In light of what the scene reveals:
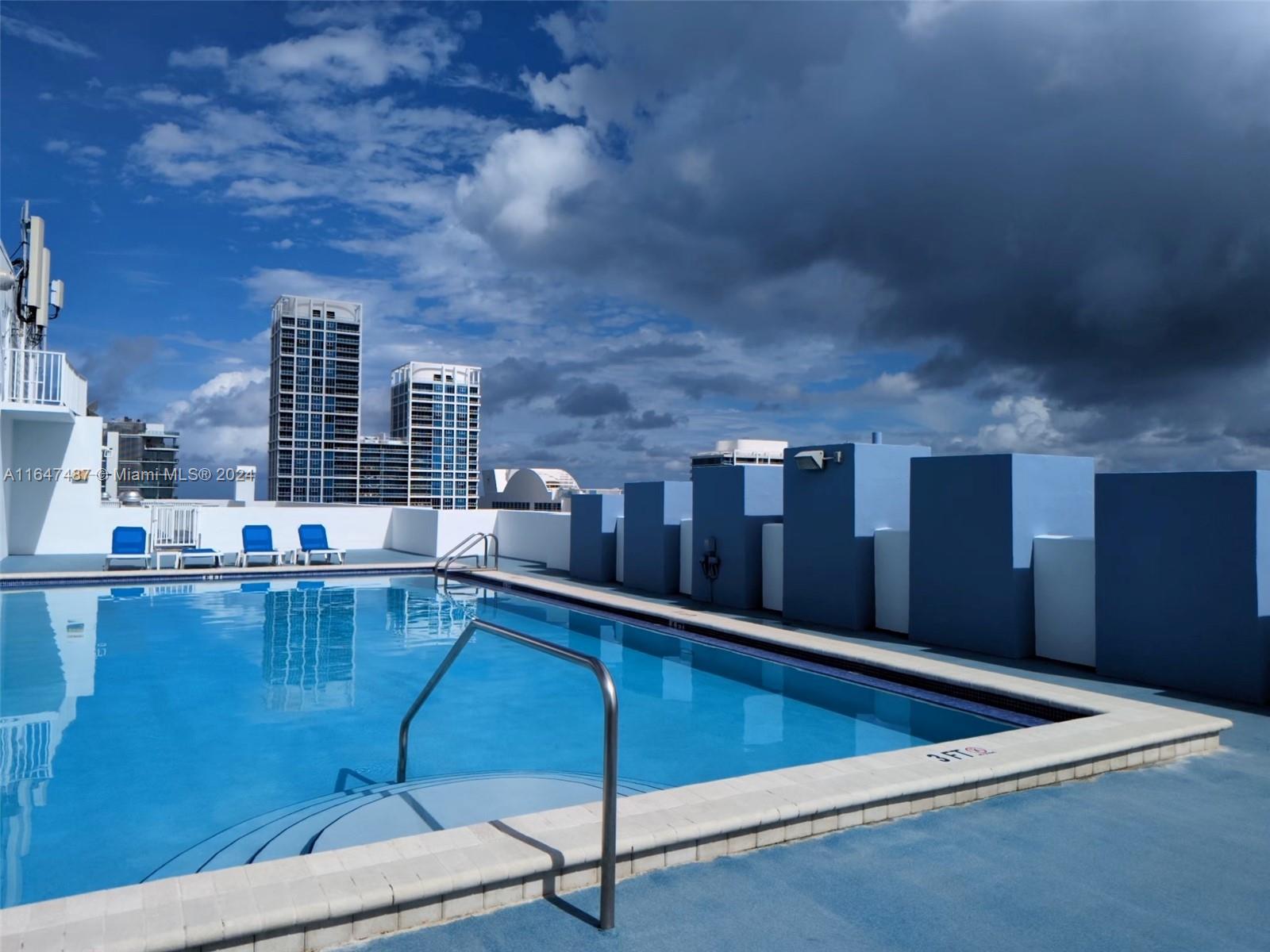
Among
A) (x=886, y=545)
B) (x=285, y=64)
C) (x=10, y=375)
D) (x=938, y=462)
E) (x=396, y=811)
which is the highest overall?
(x=285, y=64)

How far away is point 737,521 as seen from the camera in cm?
1146

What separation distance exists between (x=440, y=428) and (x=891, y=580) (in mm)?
126851

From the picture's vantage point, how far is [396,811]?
426 centimetres

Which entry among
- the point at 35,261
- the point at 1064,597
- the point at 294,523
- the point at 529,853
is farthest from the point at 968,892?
the point at 35,261

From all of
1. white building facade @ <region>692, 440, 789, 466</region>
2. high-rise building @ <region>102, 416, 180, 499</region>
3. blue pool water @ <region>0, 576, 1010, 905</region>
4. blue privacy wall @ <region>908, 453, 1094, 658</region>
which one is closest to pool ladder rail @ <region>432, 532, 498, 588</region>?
blue pool water @ <region>0, 576, 1010, 905</region>

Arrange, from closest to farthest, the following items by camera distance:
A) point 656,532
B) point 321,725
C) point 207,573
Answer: point 321,725 < point 656,532 < point 207,573

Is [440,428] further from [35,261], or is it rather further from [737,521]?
[737,521]

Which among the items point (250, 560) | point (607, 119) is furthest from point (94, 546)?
point (607, 119)

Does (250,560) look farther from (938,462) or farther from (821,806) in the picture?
(821,806)

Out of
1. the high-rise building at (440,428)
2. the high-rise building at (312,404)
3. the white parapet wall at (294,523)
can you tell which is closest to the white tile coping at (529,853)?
the white parapet wall at (294,523)

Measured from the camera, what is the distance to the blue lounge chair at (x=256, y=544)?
16562 mm

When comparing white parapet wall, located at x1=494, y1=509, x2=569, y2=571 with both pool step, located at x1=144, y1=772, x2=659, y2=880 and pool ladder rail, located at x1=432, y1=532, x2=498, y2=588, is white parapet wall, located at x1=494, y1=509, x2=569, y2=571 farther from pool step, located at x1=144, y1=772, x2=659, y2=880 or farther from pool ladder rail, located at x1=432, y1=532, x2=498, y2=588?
pool step, located at x1=144, y1=772, x2=659, y2=880

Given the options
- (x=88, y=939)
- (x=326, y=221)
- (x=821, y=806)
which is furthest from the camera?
(x=326, y=221)

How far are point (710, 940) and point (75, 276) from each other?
25.9 metres
